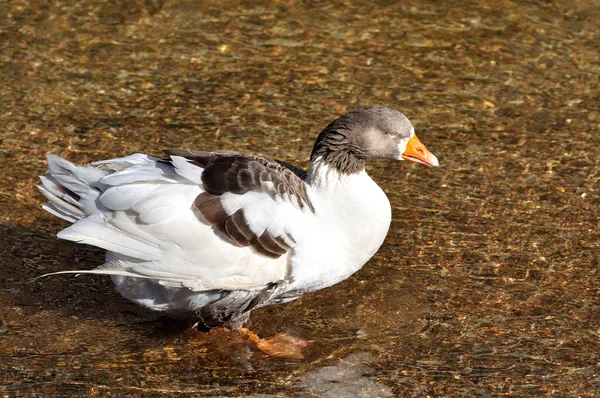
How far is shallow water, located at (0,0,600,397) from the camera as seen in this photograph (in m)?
5.86

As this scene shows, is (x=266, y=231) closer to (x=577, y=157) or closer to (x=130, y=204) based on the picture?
(x=130, y=204)

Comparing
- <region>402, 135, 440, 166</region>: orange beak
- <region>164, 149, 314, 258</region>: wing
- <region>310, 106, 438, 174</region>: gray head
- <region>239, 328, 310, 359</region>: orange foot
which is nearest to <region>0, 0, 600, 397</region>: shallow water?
<region>239, 328, 310, 359</region>: orange foot

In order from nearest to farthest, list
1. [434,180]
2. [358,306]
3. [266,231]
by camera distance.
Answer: [266,231]
[358,306]
[434,180]

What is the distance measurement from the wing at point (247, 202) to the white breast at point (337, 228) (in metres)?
0.13

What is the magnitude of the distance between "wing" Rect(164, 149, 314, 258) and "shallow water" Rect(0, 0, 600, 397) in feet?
2.88

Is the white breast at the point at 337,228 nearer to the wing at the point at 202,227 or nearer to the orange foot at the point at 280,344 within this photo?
the wing at the point at 202,227

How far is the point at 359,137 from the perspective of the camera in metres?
5.93

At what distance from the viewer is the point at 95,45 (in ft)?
31.6

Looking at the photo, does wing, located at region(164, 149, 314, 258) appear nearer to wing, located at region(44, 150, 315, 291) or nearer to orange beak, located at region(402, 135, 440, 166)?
wing, located at region(44, 150, 315, 291)

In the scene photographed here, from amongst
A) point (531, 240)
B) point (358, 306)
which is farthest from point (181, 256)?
point (531, 240)

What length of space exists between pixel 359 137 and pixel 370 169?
2092 mm

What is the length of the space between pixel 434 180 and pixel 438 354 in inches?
88.3

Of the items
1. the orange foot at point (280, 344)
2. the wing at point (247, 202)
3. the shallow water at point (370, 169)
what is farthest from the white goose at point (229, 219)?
the shallow water at point (370, 169)

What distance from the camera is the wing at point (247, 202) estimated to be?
564cm
